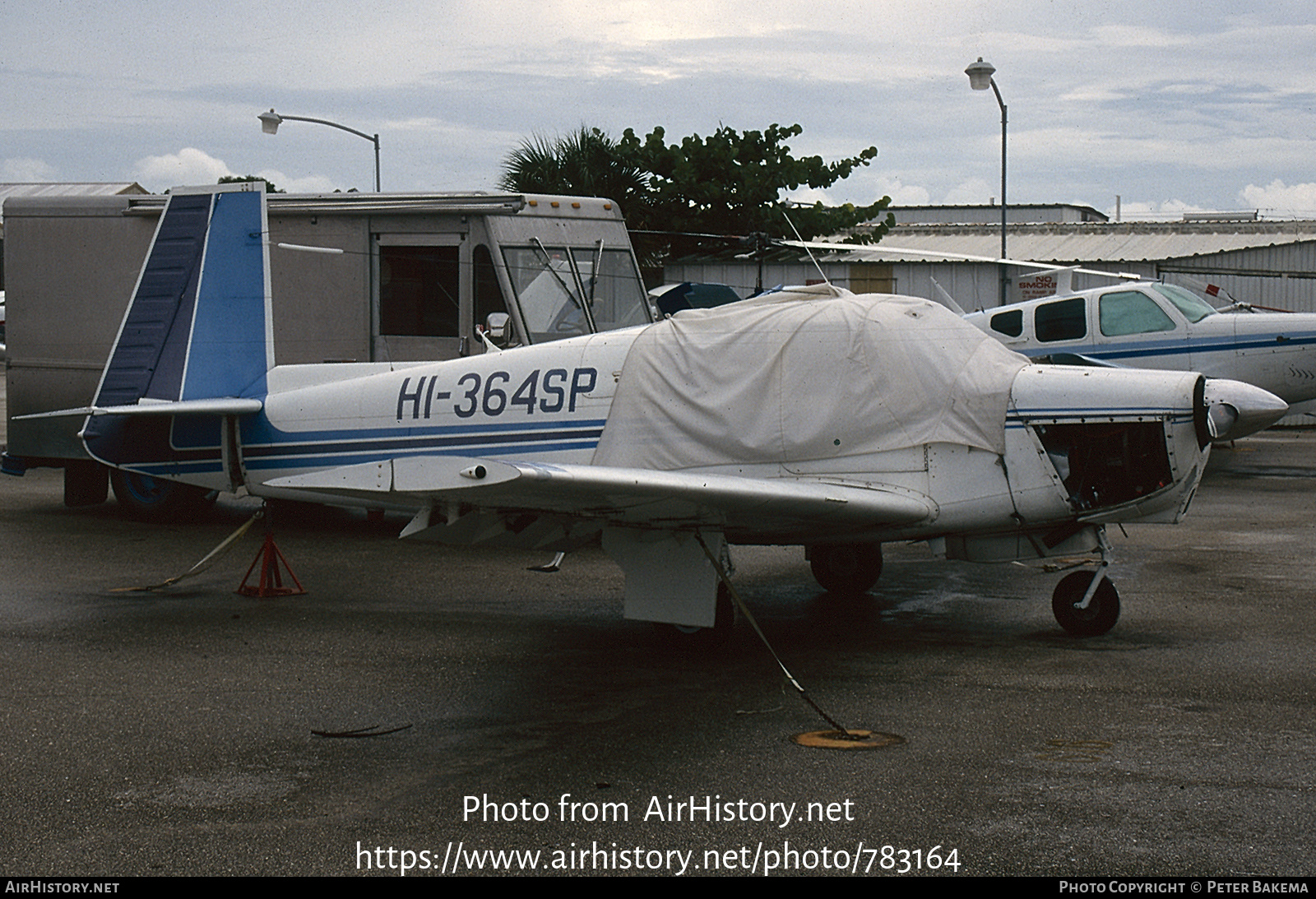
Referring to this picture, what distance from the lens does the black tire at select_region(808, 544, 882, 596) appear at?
9422 millimetres

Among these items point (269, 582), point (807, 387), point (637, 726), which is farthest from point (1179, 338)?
point (637, 726)

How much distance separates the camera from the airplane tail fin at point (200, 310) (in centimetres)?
950

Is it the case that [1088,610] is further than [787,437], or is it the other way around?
[1088,610]

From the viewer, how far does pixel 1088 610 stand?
7875 mm

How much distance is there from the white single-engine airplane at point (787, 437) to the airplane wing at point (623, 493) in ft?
0.08

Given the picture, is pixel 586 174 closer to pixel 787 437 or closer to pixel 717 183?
pixel 717 183

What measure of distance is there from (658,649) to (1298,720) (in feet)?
11.7

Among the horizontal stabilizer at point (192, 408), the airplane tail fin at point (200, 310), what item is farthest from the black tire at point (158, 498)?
the horizontal stabilizer at point (192, 408)

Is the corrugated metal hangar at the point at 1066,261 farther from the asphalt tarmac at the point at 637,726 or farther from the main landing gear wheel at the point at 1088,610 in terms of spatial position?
the main landing gear wheel at the point at 1088,610

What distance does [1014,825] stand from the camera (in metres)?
4.79

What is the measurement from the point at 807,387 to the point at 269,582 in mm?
4655

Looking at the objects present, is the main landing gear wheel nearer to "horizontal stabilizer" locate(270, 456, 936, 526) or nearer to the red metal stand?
"horizontal stabilizer" locate(270, 456, 936, 526)

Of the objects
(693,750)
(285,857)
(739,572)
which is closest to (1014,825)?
(693,750)
